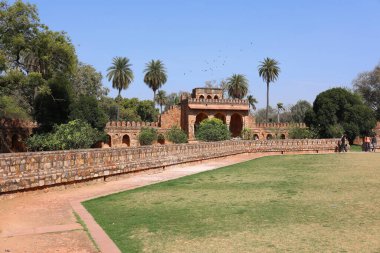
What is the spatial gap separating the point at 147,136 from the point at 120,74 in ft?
49.0

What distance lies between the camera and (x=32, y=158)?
11.1 m

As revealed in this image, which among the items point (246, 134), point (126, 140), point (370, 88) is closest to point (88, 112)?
point (126, 140)

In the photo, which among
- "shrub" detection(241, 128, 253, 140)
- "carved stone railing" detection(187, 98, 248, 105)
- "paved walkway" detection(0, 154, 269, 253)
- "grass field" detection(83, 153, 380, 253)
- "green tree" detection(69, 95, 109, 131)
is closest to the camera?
"grass field" detection(83, 153, 380, 253)

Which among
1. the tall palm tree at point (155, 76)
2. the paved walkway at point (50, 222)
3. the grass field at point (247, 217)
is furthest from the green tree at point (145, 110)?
the grass field at point (247, 217)

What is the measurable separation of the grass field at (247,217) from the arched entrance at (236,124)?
42154 millimetres

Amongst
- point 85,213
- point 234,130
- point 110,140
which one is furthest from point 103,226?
point 234,130

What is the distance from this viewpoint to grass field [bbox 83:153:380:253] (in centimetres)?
581

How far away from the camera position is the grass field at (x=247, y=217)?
5.81 meters

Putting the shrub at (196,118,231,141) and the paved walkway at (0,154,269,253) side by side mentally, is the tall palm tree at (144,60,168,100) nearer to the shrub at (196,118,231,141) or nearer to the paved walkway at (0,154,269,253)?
the shrub at (196,118,231,141)

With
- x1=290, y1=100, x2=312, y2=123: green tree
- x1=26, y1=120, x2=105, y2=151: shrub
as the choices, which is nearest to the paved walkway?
x1=26, y1=120, x2=105, y2=151: shrub

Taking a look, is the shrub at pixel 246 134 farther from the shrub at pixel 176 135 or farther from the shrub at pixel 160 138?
the shrub at pixel 160 138

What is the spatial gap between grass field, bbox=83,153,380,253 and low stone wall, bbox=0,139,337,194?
199cm

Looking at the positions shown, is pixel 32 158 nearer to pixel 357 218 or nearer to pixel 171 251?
pixel 171 251

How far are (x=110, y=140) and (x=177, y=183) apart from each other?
3586cm
